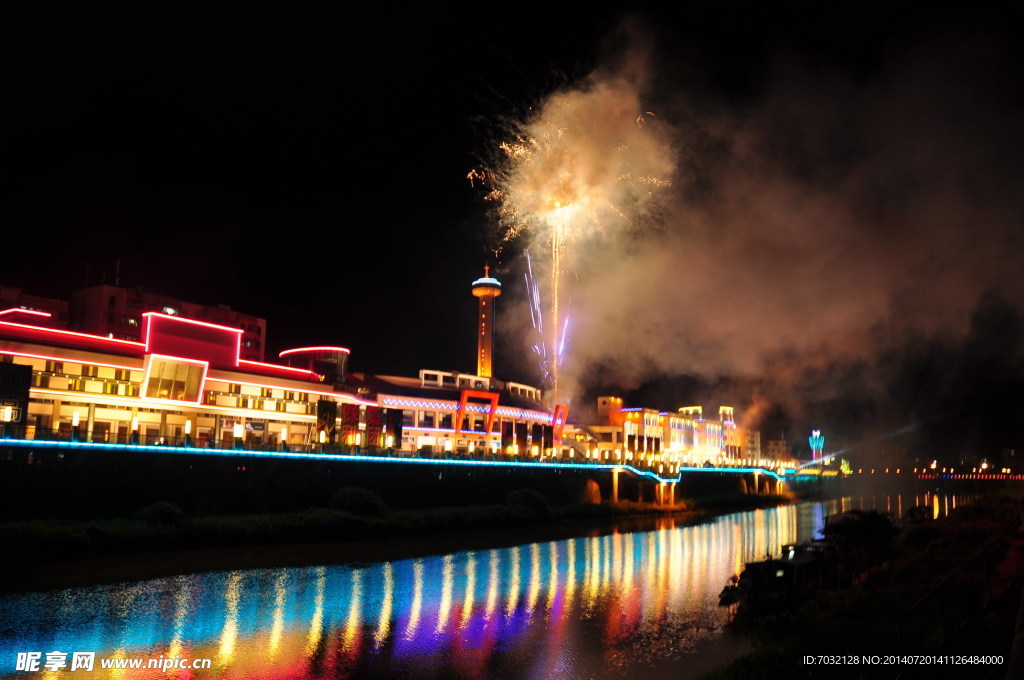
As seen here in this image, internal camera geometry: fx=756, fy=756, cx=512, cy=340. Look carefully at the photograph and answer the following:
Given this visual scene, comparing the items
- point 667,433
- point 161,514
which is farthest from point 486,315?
point 161,514

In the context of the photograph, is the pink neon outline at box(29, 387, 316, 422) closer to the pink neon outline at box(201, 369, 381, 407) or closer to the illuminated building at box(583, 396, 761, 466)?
the pink neon outline at box(201, 369, 381, 407)

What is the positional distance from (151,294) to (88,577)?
7061cm

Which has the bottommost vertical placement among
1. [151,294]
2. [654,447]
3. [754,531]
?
[754,531]

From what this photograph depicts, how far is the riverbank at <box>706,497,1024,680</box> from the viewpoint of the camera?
15.1m

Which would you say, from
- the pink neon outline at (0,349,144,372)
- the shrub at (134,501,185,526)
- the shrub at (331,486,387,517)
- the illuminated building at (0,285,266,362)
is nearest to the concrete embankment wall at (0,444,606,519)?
the shrub at (331,486,387,517)

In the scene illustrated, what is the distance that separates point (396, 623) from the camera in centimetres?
2625

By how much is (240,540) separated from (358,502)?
9932 mm

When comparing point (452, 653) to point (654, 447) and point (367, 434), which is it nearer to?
point (367, 434)

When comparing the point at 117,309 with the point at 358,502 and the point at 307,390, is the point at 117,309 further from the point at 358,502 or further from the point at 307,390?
the point at 358,502

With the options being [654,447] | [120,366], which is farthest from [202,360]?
[654,447]

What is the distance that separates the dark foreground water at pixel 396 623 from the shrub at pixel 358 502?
504 inches

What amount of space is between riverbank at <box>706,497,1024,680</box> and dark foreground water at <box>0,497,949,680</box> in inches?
125

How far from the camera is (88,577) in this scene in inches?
1328

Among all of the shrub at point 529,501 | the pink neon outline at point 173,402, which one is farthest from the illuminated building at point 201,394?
the shrub at point 529,501
